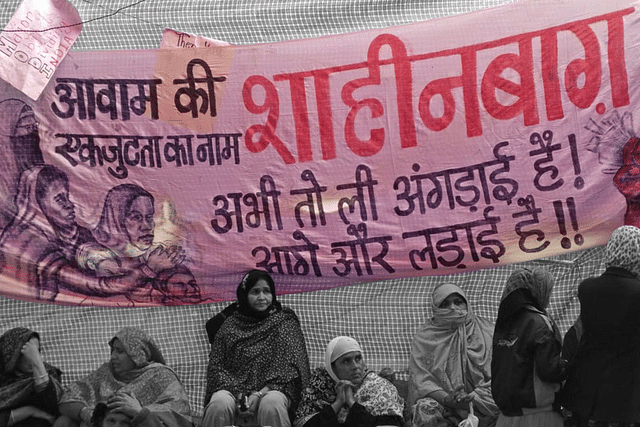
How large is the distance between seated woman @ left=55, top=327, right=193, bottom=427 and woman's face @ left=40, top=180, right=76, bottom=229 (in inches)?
33.2

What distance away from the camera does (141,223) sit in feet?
23.3

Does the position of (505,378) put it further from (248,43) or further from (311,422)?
(248,43)

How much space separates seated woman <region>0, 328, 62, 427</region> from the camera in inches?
258

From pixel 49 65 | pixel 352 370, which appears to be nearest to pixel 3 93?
pixel 49 65

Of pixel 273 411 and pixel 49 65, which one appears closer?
pixel 273 411

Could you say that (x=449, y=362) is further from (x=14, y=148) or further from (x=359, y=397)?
(x=14, y=148)

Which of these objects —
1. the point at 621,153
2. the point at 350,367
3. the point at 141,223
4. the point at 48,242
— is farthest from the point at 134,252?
the point at 621,153

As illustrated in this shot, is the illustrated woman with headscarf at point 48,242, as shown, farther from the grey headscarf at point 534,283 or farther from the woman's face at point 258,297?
the grey headscarf at point 534,283

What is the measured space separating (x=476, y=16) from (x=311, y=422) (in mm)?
2600

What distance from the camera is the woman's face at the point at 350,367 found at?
6.23 metres

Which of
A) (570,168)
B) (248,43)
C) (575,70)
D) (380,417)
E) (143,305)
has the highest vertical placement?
(248,43)

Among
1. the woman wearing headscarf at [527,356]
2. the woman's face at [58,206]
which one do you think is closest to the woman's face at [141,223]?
the woman's face at [58,206]

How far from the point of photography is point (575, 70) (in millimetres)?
6645

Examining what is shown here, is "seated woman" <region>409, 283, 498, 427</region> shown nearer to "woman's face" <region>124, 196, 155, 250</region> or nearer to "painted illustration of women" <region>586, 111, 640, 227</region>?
"painted illustration of women" <region>586, 111, 640, 227</region>
